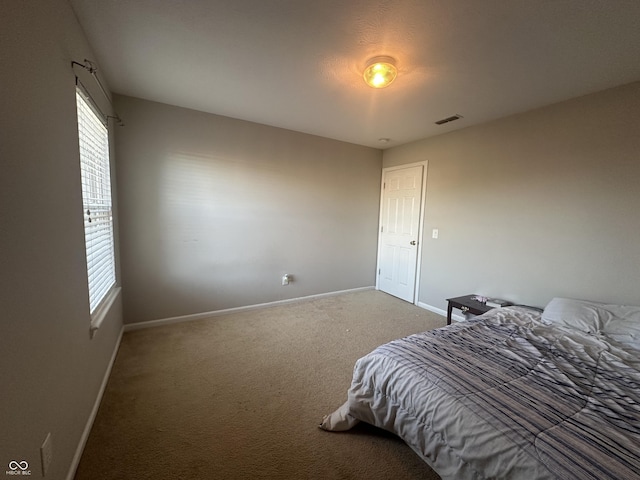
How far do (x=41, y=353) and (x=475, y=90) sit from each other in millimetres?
3392

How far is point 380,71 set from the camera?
1.98 metres

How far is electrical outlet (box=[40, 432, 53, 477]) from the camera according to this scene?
3.40 feet

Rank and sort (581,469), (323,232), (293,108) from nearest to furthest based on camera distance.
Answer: (581,469), (293,108), (323,232)

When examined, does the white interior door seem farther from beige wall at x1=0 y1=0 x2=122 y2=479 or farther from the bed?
beige wall at x1=0 y1=0 x2=122 y2=479

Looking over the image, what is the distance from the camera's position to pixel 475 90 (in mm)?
2367

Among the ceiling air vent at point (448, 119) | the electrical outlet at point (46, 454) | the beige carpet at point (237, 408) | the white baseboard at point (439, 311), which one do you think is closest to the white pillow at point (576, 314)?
the white baseboard at point (439, 311)

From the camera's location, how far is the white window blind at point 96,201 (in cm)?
180

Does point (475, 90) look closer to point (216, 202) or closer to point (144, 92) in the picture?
point (216, 202)

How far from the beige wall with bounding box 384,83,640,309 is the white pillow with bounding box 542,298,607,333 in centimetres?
29

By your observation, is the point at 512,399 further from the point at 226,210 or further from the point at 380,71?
the point at 226,210

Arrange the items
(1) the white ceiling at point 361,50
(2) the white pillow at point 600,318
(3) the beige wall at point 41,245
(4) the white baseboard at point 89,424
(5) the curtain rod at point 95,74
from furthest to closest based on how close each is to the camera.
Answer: (2) the white pillow at point 600,318 → (5) the curtain rod at point 95,74 → (1) the white ceiling at point 361,50 → (4) the white baseboard at point 89,424 → (3) the beige wall at point 41,245

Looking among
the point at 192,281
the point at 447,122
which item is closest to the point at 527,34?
the point at 447,122

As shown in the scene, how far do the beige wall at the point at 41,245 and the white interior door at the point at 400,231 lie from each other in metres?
3.79

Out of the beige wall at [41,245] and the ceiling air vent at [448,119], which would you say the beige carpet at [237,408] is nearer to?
the beige wall at [41,245]
